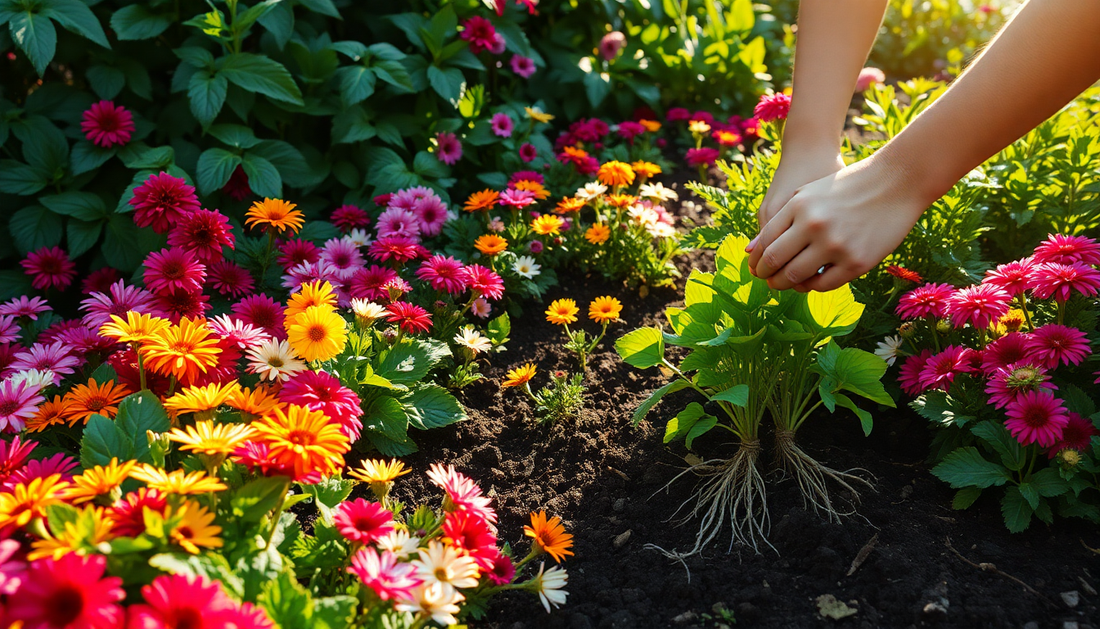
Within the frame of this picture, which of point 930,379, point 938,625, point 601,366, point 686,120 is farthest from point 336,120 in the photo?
point 938,625

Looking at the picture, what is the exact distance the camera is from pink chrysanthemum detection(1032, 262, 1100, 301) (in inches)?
62.0

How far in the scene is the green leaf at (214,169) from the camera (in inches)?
92.9

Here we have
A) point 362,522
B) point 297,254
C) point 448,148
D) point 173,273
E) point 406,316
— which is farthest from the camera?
point 448,148

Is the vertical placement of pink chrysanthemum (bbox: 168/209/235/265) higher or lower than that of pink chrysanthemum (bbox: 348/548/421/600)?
lower

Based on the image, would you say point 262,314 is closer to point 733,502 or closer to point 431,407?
point 431,407

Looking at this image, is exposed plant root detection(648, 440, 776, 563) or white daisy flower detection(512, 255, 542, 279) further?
white daisy flower detection(512, 255, 542, 279)

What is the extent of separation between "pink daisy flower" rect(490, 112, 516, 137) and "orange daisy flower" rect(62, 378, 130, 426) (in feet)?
5.96

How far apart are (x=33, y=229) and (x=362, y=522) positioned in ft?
6.42

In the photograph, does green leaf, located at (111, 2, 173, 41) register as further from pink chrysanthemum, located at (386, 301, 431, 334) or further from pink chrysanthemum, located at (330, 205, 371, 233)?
pink chrysanthemum, located at (386, 301, 431, 334)

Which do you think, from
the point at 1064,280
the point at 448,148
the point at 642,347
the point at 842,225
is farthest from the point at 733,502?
the point at 448,148

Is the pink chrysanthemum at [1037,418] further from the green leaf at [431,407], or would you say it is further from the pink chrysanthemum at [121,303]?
the pink chrysanthemum at [121,303]

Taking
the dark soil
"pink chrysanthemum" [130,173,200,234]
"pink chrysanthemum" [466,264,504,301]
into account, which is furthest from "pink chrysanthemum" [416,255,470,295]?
"pink chrysanthemum" [130,173,200,234]

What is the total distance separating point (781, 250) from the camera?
131cm

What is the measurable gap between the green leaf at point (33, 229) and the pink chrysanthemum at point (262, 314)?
111 centimetres
